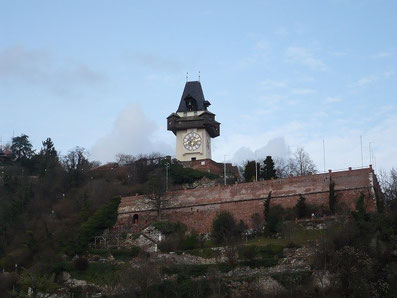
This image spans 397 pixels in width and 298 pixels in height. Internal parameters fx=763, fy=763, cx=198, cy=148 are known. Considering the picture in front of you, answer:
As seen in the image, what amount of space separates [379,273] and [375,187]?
453 inches

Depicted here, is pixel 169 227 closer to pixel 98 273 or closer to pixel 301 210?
pixel 98 273

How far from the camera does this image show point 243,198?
55938 millimetres

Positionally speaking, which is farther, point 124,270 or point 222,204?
point 222,204

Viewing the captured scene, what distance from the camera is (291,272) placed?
43250mm

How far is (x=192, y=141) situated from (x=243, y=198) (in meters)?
15.1

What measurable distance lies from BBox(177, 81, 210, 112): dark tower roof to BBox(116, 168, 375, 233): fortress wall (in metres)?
14.7

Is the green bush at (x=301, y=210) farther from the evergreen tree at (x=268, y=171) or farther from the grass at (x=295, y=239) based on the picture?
the evergreen tree at (x=268, y=171)

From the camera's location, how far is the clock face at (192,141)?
228ft

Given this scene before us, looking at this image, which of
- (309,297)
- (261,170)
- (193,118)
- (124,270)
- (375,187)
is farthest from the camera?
(193,118)

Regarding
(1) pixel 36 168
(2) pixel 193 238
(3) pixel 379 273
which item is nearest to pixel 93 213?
(2) pixel 193 238

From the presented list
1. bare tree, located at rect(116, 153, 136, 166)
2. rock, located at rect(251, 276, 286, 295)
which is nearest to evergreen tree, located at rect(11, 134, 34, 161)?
bare tree, located at rect(116, 153, 136, 166)

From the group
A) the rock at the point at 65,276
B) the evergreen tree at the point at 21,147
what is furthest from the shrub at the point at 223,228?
the evergreen tree at the point at 21,147

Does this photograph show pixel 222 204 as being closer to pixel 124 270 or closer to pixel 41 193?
pixel 124 270

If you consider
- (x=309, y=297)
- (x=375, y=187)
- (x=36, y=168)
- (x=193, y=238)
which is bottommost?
(x=309, y=297)
